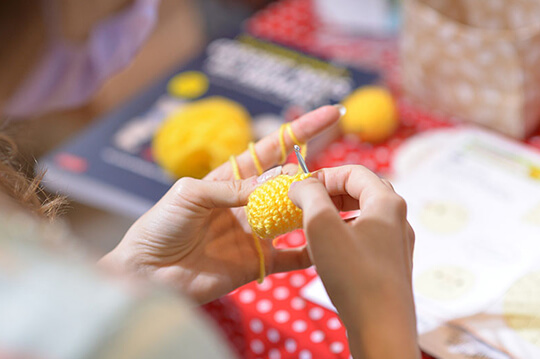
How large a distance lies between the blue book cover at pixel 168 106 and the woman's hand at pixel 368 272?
532mm

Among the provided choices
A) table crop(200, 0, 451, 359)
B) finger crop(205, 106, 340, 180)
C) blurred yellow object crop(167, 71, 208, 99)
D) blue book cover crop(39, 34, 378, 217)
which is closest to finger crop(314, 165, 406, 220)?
finger crop(205, 106, 340, 180)

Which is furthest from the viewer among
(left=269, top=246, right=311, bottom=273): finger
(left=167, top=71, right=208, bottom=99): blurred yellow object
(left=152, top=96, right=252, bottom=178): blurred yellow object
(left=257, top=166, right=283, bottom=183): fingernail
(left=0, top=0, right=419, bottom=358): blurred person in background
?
(left=167, top=71, right=208, bottom=99): blurred yellow object

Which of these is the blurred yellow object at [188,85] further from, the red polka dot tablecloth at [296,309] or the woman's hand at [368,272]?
the woman's hand at [368,272]

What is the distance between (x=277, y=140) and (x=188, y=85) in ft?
1.68

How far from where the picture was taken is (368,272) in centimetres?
44

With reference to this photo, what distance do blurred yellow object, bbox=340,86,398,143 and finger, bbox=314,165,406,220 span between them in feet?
1.42

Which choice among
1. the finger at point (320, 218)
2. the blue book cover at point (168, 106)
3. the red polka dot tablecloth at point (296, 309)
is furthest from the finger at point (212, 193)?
the blue book cover at point (168, 106)

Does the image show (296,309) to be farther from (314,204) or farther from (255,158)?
(314,204)

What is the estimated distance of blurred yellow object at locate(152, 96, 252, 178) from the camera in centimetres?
89

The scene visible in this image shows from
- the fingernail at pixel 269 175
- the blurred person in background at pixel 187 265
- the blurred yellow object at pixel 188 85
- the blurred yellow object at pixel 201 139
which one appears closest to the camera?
the blurred person in background at pixel 187 265

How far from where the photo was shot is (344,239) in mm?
442

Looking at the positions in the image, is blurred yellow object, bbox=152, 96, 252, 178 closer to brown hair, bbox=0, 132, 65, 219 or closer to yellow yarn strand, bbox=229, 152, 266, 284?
yellow yarn strand, bbox=229, 152, 266, 284

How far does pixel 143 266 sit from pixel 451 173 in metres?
0.49

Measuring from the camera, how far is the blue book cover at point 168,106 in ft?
3.19
